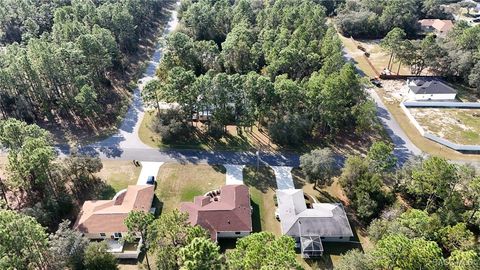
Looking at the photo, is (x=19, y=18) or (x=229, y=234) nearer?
(x=229, y=234)

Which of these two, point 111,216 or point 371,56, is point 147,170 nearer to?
point 111,216

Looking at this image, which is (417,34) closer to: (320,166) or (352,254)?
(320,166)

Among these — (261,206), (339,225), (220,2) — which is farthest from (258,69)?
(339,225)

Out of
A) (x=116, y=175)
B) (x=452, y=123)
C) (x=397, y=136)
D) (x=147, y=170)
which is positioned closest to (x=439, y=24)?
(x=452, y=123)

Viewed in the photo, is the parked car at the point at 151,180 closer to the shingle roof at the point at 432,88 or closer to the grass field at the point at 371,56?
the shingle roof at the point at 432,88

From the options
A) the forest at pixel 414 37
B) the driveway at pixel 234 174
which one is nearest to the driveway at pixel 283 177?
the driveway at pixel 234 174

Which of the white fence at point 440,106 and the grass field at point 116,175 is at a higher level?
the white fence at point 440,106
